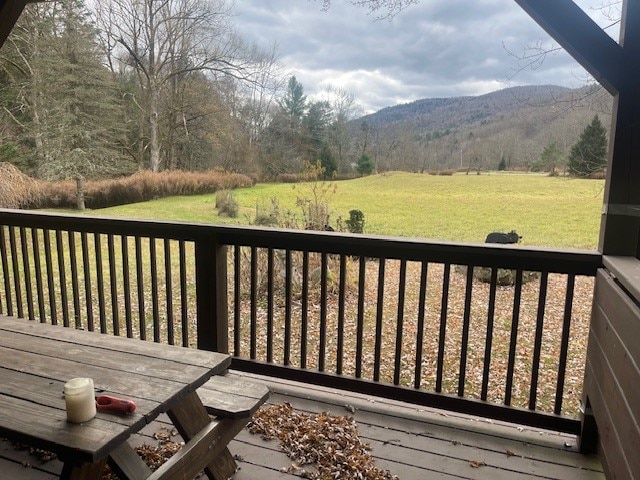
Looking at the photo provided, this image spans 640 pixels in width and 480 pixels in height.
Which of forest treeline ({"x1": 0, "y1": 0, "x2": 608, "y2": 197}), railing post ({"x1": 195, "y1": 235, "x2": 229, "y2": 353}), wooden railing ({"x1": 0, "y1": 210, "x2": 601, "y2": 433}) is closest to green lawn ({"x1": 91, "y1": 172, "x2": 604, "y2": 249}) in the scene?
forest treeline ({"x1": 0, "y1": 0, "x2": 608, "y2": 197})

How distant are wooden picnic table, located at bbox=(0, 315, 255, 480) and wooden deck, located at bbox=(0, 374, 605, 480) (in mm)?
292

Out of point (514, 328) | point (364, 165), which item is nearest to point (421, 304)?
point (514, 328)

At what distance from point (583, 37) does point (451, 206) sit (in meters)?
4.37

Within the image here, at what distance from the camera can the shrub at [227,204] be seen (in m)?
6.25

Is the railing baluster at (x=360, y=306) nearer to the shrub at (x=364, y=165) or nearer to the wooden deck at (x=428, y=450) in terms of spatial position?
the wooden deck at (x=428, y=450)

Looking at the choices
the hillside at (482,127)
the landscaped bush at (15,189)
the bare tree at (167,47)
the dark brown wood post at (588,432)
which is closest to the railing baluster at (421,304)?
the dark brown wood post at (588,432)

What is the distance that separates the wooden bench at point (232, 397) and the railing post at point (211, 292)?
0.80 m

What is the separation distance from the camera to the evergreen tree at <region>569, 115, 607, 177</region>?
334cm

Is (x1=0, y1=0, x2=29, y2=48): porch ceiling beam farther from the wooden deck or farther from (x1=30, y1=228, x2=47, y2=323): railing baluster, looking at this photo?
the wooden deck

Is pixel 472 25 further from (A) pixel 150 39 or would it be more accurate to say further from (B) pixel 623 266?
(A) pixel 150 39

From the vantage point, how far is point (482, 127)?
14.4ft

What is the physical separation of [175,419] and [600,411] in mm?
1617

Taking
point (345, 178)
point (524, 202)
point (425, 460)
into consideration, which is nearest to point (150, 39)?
point (345, 178)

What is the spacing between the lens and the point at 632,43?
5.77ft
